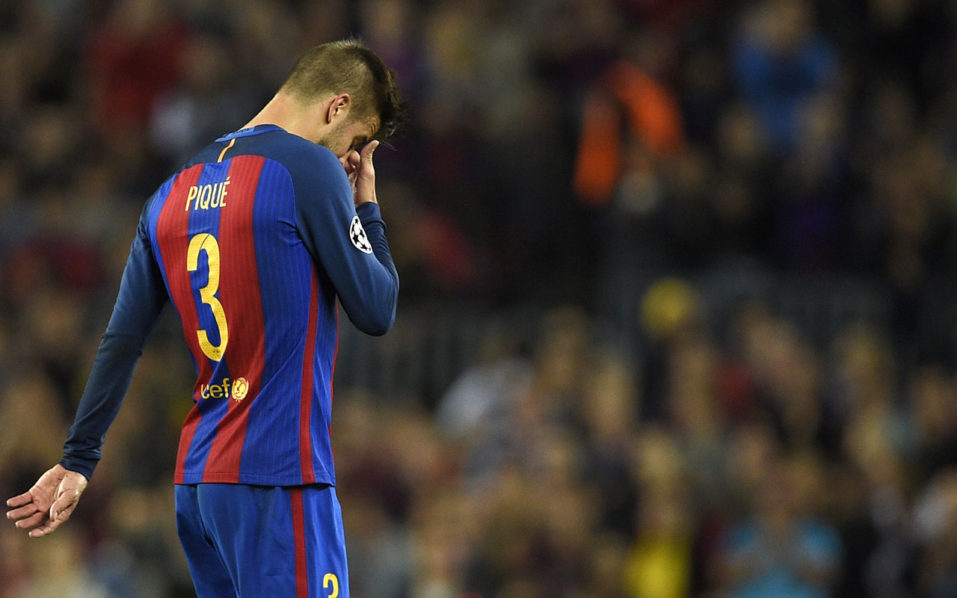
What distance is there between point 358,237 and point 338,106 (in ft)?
1.44

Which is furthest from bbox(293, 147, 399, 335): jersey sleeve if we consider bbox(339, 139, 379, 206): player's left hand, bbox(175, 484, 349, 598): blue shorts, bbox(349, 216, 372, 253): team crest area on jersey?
bbox(175, 484, 349, 598): blue shorts

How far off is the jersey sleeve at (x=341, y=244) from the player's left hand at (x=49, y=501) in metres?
1.06

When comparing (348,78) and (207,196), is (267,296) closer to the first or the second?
(207,196)

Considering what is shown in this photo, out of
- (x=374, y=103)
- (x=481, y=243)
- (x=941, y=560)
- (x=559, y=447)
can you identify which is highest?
(x=374, y=103)

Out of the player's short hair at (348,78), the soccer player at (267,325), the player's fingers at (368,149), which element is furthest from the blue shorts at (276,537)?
the player's short hair at (348,78)

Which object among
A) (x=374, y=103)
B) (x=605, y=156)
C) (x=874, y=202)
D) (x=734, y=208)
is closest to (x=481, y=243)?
(x=605, y=156)

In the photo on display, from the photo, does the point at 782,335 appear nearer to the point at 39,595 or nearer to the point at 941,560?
the point at 941,560

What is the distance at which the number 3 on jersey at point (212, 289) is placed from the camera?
175 inches

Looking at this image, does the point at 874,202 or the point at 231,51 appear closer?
the point at 874,202

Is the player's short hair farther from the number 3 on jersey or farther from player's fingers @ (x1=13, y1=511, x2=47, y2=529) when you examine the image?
player's fingers @ (x1=13, y1=511, x2=47, y2=529)

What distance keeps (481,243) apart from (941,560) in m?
4.75

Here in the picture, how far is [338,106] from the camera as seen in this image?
183 inches

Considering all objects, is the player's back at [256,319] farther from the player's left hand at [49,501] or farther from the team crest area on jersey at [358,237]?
the player's left hand at [49,501]

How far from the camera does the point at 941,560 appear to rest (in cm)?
1010
